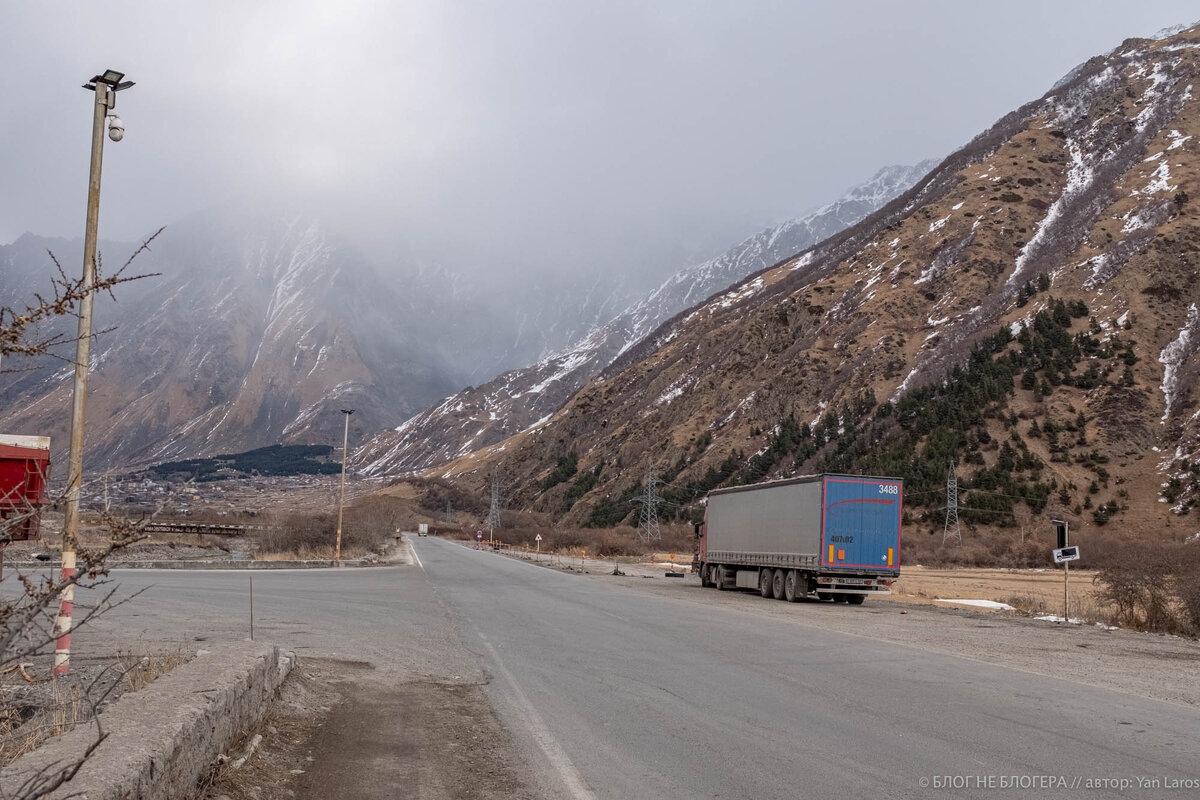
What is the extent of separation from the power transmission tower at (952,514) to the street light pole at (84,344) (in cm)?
5735

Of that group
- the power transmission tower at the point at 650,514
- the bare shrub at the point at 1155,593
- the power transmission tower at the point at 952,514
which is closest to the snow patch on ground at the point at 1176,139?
the power transmission tower at the point at 952,514

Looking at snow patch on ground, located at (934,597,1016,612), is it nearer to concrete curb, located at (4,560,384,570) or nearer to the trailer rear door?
the trailer rear door

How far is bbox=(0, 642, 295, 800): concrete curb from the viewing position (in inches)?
173

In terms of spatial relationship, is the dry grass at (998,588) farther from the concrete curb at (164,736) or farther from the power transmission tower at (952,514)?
the concrete curb at (164,736)

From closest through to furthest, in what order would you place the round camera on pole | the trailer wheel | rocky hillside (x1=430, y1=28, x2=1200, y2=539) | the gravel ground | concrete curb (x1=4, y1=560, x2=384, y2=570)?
the round camera on pole
the gravel ground
the trailer wheel
concrete curb (x1=4, y1=560, x2=384, y2=570)
rocky hillside (x1=430, y1=28, x2=1200, y2=539)

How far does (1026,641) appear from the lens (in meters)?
17.4

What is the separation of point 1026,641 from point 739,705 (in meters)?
10.3

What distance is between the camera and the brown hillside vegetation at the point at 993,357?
223 ft

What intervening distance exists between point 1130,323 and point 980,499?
21899 millimetres

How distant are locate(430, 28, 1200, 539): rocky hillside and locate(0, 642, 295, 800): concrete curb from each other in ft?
206

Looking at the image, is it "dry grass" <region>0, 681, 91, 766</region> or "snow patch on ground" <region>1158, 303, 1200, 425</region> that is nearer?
"dry grass" <region>0, 681, 91, 766</region>

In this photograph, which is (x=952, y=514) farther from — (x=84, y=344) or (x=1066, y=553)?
(x=84, y=344)

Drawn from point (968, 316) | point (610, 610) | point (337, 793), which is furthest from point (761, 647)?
→ point (968, 316)

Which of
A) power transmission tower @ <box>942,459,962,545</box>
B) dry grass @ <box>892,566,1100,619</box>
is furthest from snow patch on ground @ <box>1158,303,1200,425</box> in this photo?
dry grass @ <box>892,566,1100,619</box>
